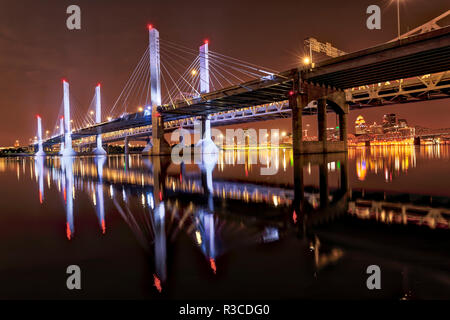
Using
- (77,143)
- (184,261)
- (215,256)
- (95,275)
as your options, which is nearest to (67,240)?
(95,275)

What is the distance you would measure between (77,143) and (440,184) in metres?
110

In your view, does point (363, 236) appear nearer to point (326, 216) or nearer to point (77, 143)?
point (326, 216)

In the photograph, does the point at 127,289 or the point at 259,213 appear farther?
the point at 259,213

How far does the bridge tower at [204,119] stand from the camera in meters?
41.9

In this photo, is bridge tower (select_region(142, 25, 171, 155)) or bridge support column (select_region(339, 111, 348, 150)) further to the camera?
bridge tower (select_region(142, 25, 171, 155))

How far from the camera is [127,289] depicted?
2.04 m

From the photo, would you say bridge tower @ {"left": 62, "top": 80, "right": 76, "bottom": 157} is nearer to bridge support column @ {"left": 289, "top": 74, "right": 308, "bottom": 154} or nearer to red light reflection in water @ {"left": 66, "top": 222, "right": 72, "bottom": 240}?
bridge support column @ {"left": 289, "top": 74, "right": 308, "bottom": 154}

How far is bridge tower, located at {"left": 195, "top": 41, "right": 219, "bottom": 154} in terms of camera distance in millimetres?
41938

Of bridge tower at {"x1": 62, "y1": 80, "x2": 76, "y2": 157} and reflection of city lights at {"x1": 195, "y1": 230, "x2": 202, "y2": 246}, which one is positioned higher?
bridge tower at {"x1": 62, "y1": 80, "x2": 76, "y2": 157}

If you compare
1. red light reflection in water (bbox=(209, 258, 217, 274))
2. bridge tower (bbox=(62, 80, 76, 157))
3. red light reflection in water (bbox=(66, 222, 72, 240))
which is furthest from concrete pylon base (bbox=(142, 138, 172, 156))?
red light reflection in water (bbox=(209, 258, 217, 274))

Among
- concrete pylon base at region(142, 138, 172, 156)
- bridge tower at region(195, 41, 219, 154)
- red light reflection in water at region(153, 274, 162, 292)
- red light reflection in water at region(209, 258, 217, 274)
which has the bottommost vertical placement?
red light reflection in water at region(153, 274, 162, 292)

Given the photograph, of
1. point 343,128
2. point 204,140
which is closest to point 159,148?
point 204,140
